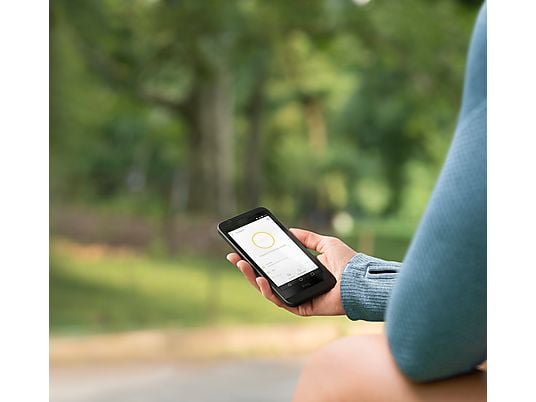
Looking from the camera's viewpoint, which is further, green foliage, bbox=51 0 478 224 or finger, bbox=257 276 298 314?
green foliage, bbox=51 0 478 224

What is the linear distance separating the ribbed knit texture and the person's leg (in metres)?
0.03

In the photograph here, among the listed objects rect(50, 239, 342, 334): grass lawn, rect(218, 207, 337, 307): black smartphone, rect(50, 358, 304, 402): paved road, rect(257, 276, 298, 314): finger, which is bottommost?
rect(50, 358, 304, 402): paved road

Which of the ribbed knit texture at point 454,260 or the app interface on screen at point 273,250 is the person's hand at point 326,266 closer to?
the app interface on screen at point 273,250

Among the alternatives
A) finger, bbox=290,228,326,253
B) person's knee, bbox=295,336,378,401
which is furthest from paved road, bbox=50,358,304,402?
person's knee, bbox=295,336,378,401

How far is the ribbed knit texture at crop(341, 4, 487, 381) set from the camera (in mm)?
427

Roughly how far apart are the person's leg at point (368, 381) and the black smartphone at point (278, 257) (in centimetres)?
21

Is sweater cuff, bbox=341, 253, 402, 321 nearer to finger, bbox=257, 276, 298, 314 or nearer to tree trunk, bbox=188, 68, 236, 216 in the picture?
finger, bbox=257, 276, 298, 314

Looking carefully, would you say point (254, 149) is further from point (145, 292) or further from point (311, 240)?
point (311, 240)

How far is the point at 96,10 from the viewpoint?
307cm

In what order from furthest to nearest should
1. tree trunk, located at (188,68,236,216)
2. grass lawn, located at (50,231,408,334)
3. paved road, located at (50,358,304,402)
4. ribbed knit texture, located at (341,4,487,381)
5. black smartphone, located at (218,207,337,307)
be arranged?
1. tree trunk, located at (188,68,236,216)
2. grass lawn, located at (50,231,408,334)
3. paved road, located at (50,358,304,402)
4. black smartphone, located at (218,207,337,307)
5. ribbed knit texture, located at (341,4,487,381)

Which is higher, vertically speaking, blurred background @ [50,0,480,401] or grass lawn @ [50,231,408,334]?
blurred background @ [50,0,480,401]

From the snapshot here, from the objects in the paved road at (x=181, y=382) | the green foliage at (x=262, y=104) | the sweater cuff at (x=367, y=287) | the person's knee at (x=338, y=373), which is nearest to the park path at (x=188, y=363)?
the paved road at (x=181, y=382)

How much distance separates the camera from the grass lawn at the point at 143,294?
9.81ft
